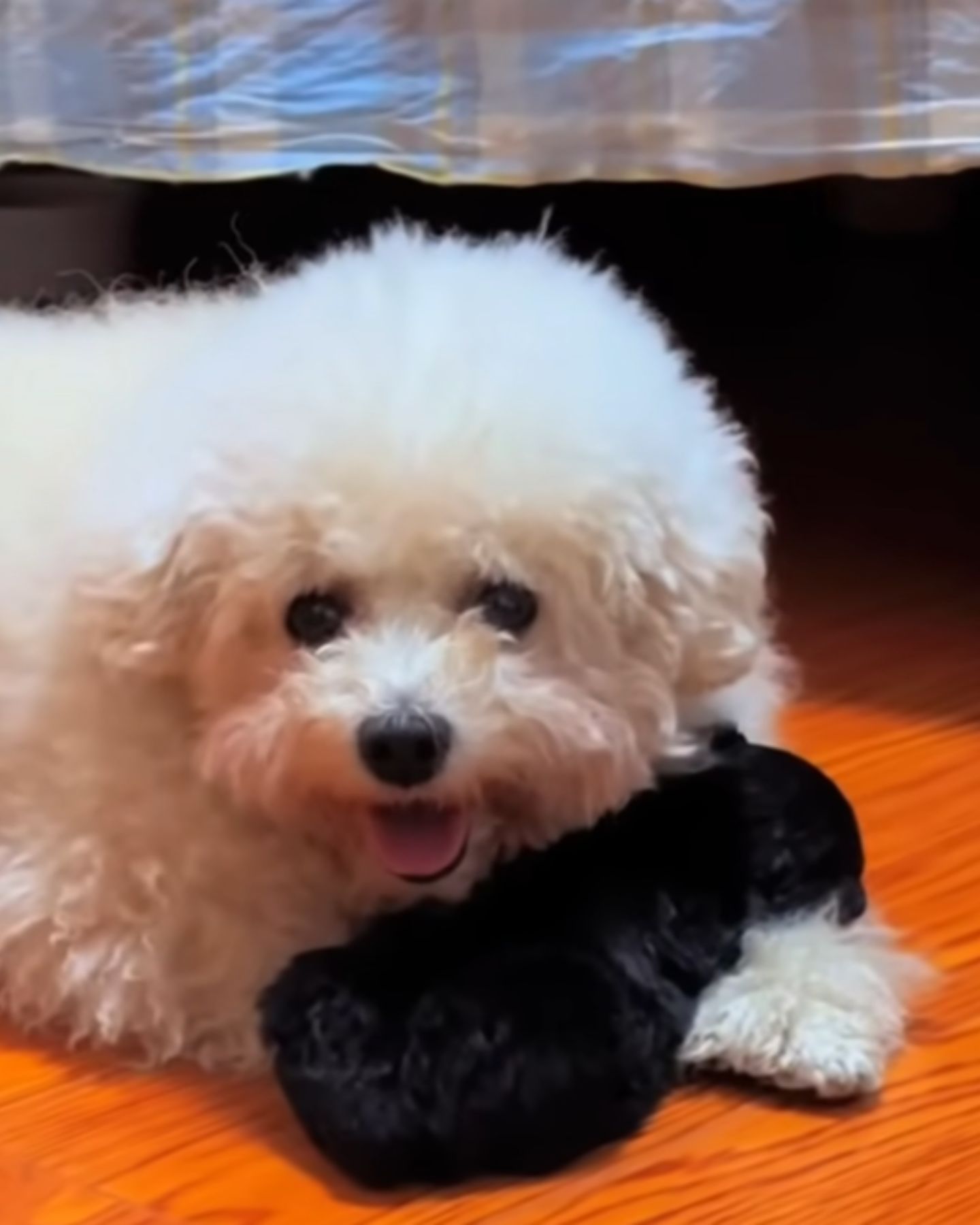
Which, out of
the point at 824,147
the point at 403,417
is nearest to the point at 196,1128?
the point at 403,417

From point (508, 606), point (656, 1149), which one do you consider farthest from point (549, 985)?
point (508, 606)

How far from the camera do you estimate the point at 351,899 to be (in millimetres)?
1339

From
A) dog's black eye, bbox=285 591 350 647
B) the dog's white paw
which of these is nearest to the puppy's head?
dog's black eye, bbox=285 591 350 647

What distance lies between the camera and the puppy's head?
121cm

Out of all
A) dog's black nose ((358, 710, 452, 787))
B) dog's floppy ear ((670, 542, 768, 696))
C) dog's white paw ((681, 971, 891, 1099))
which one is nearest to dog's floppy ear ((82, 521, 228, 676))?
dog's black nose ((358, 710, 452, 787))

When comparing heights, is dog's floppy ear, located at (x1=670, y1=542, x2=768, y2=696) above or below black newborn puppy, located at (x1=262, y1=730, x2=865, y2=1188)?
above

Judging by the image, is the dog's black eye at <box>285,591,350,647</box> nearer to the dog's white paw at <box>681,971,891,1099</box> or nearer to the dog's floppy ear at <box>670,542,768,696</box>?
the dog's floppy ear at <box>670,542,768,696</box>

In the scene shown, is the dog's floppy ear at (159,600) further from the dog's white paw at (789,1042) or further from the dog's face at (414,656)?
the dog's white paw at (789,1042)

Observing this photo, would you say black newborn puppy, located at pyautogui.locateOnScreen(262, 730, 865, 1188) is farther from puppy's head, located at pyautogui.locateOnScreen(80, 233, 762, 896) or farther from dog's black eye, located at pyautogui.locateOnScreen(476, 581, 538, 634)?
dog's black eye, located at pyautogui.locateOnScreen(476, 581, 538, 634)

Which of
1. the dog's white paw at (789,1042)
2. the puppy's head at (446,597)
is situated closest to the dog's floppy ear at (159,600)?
the puppy's head at (446,597)

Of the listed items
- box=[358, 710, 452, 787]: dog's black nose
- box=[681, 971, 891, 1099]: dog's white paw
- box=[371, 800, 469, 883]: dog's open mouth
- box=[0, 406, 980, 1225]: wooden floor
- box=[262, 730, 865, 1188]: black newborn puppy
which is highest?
box=[358, 710, 452, 787]: dog's black nose

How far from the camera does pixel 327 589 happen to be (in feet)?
4.04

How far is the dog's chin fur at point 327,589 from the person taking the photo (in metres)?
1.21

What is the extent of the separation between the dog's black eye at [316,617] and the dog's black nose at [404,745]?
2.5 inches
